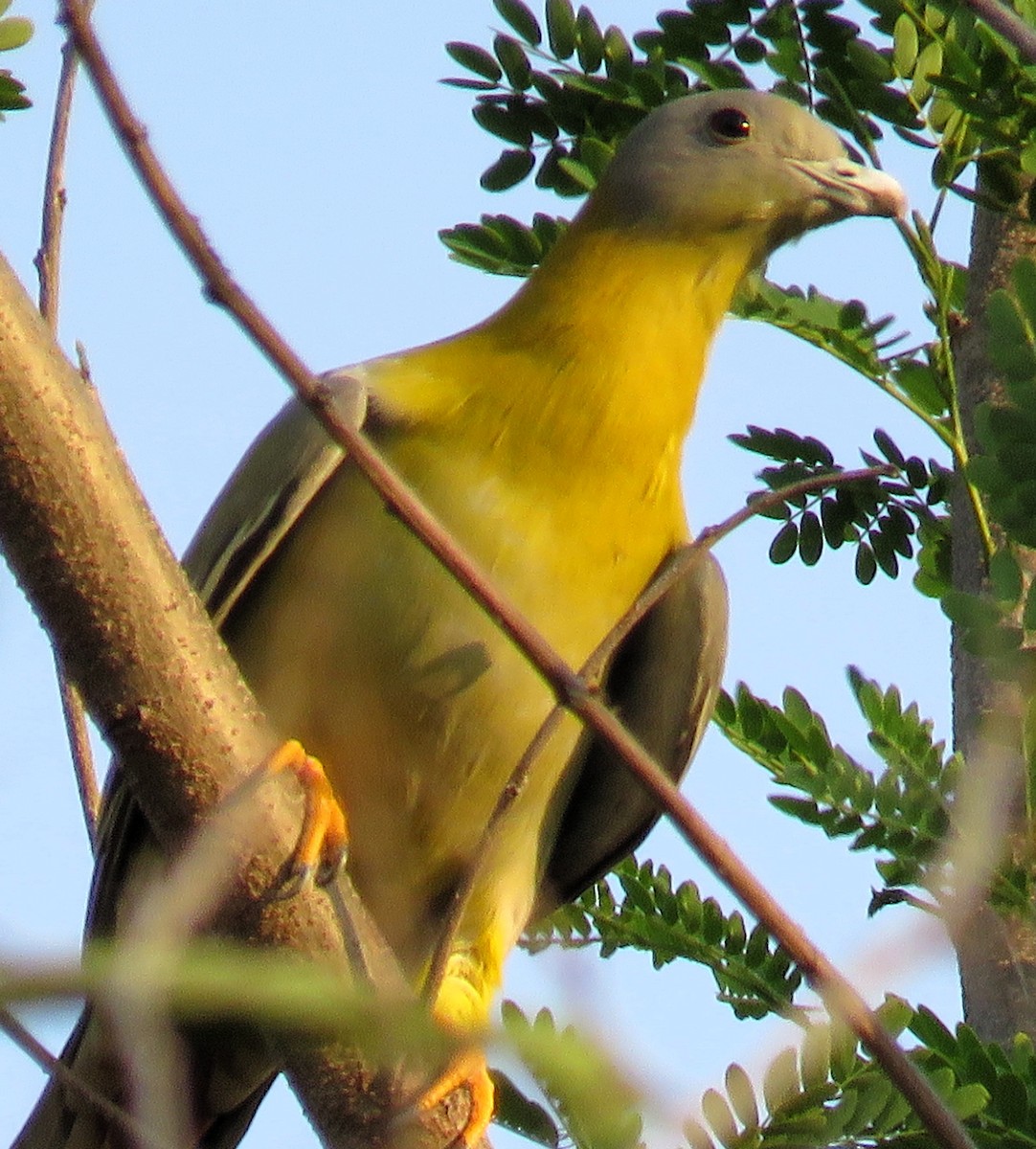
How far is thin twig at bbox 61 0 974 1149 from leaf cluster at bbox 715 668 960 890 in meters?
0.95

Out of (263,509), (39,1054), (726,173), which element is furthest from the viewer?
(726,173)

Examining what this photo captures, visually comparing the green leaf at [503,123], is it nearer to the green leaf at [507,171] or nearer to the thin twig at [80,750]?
the green leaf at [507,171]

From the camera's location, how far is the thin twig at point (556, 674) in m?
1.12

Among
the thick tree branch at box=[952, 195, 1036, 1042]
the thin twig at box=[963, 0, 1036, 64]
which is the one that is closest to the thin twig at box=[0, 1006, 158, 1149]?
the thick tree branch at box=[952, 195, 1036, 1042]

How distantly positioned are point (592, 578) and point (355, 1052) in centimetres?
114

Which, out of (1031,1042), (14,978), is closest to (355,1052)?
(1031,1042)

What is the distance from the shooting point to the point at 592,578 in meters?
3.26

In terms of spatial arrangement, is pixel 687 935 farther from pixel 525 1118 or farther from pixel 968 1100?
pixel 968 1100

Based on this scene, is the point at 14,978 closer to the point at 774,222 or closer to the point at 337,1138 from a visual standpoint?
the point at 337,1138

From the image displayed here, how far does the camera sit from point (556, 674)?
1.28 metres

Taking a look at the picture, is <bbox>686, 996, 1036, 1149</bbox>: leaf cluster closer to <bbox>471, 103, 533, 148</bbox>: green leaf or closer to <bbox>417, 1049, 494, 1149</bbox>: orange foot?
<bbox>417, 1049, 494, 1149</bbox>: orange foot

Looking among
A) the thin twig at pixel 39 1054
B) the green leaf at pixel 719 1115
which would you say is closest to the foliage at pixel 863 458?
the green leaf at pixel 719 1115

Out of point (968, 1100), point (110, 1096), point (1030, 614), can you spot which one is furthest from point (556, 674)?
point (110, 1096)

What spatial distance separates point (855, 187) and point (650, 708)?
1091 mm
